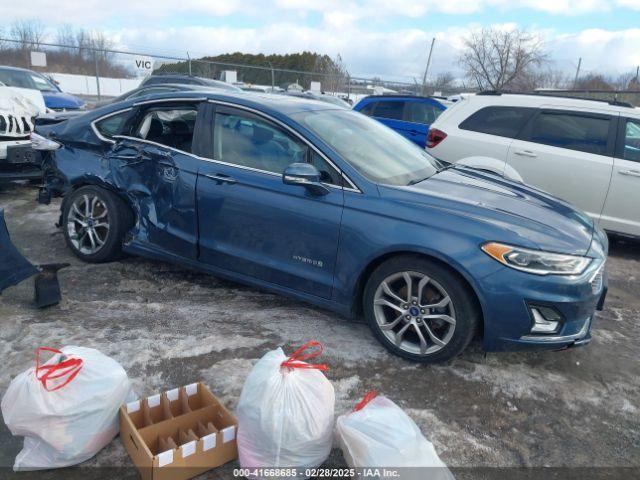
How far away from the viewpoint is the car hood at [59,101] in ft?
38.6

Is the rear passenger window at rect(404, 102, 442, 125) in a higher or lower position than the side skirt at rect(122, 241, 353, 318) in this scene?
higher

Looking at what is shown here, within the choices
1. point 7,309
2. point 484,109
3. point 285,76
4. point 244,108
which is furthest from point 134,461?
point 285,76

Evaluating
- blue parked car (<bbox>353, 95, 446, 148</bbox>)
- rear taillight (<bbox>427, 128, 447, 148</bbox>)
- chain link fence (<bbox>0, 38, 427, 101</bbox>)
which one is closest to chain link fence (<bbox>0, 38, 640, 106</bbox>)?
chain link fence (<bbox>0, 38, 427, 101</bbox>)

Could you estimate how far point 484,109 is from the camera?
256 inches

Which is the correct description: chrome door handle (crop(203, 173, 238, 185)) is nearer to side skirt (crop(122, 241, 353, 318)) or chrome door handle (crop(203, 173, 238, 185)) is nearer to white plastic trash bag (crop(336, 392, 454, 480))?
side skirt (crop(122, 241, 353, 318))

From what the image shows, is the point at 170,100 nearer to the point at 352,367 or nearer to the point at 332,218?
the point at 332,218

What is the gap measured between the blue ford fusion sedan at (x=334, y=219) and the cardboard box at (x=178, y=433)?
4.01ft

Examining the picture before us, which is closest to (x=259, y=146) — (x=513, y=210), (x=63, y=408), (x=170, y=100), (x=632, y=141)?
(x=170, y=100)

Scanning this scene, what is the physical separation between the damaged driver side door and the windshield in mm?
960

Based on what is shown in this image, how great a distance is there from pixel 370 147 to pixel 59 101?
10539mm

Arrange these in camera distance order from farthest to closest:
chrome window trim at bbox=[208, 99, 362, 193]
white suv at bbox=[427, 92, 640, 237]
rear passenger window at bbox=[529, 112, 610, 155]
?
rear passenger window at bbox=[529, 112, 610, 155] < white suv at bbox=[427, 92, 640, 237] < chrome window trim at bbox=[208, 99, 362, 193]

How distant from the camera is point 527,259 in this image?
3.01 meters

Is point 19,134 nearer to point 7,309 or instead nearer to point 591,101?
point 7,309

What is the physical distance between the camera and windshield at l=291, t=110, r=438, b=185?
11.8 feet
